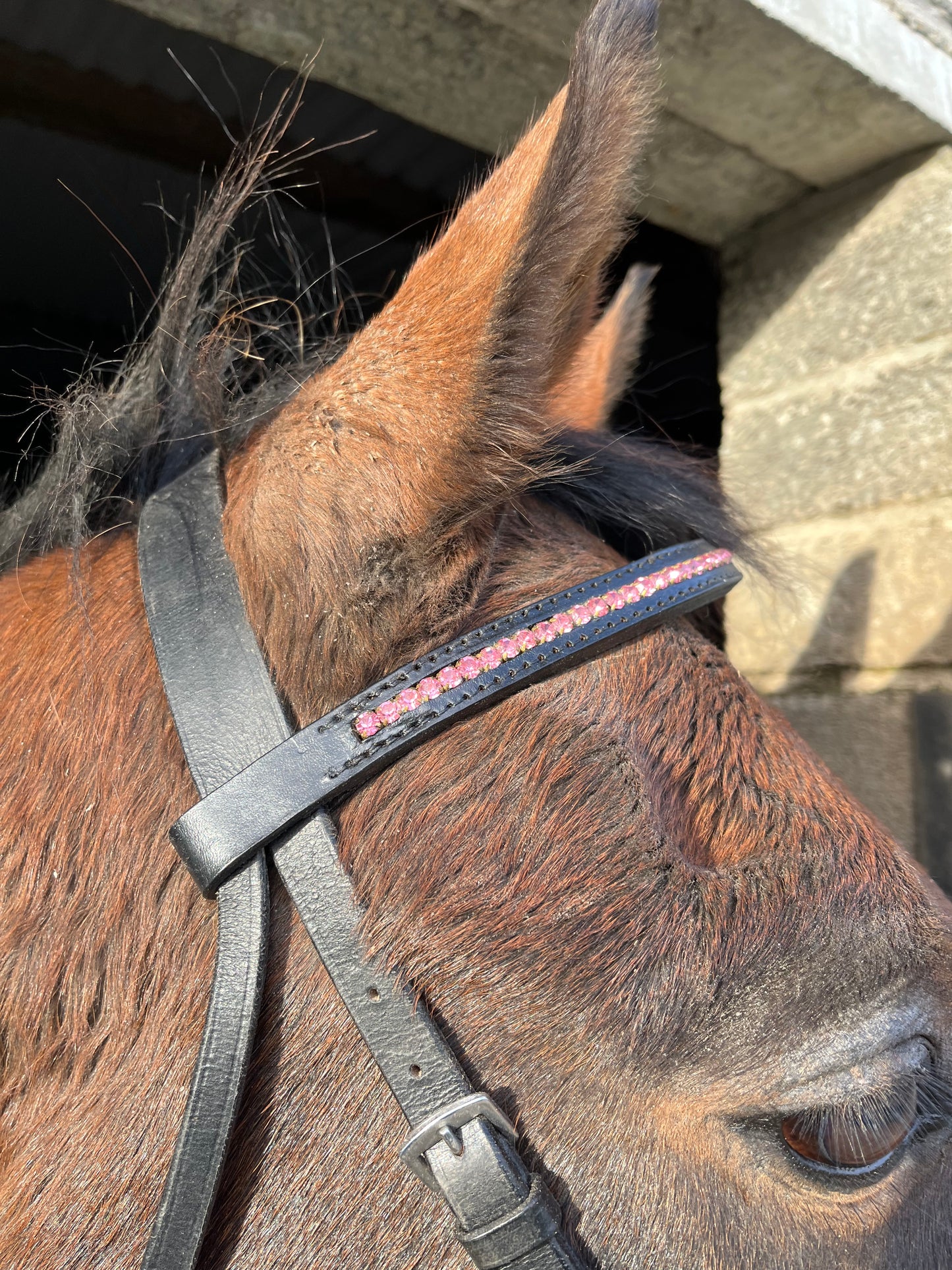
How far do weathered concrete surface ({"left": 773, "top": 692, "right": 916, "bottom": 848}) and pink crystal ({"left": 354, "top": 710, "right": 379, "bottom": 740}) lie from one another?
118 centimetres

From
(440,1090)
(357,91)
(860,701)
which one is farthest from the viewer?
(860,701)

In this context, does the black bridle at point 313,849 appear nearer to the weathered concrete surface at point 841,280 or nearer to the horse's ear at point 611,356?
the horse's ear at point 611,356

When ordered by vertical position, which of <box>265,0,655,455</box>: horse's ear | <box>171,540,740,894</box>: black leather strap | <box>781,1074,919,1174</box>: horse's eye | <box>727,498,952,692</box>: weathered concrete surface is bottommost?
<box>781,1074,919,1174</box>: horse's eye

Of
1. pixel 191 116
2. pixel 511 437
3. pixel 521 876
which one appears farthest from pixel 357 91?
pixel 521 876

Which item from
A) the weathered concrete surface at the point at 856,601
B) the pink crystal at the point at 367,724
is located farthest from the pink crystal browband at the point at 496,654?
the weathered concrete surface at the point at 856,601

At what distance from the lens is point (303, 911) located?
64 cm

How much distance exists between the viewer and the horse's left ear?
0.58 metres

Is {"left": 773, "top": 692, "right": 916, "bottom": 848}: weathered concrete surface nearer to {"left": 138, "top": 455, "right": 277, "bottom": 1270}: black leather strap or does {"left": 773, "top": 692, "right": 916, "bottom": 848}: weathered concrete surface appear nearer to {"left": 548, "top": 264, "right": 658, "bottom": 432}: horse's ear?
{"left": 548, "top": 264, "right": 658, "bottom": 432}: horse's ear

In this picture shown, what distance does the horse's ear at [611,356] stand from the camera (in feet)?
3.80

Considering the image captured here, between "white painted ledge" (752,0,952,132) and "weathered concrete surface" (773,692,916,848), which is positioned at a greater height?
"white painted ledge" (752,0,952,132)

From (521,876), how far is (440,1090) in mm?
160

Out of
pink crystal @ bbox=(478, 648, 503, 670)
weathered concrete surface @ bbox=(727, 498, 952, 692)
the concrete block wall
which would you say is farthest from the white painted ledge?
pink crystal @ bbox=(478, 648, 503, 670)

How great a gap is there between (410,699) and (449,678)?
1.4 inches

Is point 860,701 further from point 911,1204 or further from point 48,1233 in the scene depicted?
point 48,1233
